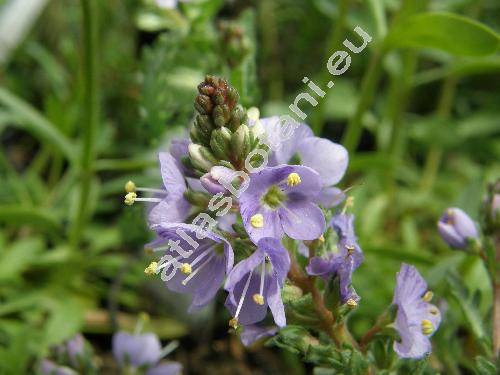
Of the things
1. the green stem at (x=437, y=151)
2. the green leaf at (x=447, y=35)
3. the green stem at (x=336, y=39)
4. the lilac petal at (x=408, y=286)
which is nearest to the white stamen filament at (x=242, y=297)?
the lilac petal at (x=408, y=286)

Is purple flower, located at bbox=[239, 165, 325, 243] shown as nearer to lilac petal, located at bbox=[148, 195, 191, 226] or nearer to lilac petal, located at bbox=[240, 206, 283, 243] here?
lilac petal, located at bbox=[240, 206, 283, 243]

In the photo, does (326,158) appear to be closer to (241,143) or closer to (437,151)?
(241,143)

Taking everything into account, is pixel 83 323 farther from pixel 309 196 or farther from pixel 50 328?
pixel 309 196

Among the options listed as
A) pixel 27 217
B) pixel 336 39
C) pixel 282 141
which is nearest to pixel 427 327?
pixel 282 141

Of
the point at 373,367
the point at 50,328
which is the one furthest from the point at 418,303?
the point at 50,328

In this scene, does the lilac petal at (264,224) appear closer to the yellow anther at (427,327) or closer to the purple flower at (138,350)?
the yellow anther at (427,327)

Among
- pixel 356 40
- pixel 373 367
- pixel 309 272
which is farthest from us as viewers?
pixel 356 40

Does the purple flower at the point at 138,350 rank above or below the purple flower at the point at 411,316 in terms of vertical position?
below

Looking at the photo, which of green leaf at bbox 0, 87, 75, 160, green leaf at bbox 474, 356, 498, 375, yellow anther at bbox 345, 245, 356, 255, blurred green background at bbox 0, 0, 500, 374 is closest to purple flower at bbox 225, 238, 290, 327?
yellow anther at bbox 345, 245, 356, 255
